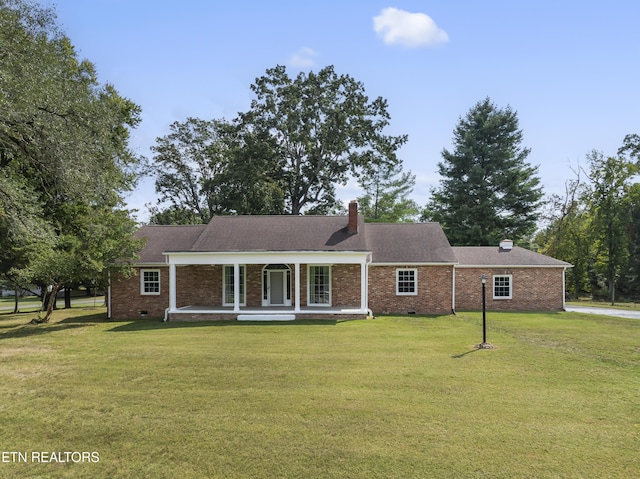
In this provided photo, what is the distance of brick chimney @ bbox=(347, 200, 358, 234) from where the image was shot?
21.4 m

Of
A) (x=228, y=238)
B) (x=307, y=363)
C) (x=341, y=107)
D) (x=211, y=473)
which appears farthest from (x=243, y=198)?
(x=211, y=473)

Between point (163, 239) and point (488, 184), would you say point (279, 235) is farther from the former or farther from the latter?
point (488, 184)

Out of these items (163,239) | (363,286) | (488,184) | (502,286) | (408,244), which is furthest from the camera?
(488,184)

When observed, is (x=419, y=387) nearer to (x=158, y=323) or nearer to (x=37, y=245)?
(x=158, y=323)

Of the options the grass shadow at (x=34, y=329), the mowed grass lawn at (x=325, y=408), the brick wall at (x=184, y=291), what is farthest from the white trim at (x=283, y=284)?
the grass shadow at (x=34, y=329)

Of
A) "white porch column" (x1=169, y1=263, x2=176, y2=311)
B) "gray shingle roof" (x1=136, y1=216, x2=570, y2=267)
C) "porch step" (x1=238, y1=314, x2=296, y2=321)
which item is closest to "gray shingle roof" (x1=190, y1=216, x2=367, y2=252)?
"gray shingle roof" (x1=136, y1=216, x2=570, y2=267)

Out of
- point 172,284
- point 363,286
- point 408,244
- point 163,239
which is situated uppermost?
point 163,239

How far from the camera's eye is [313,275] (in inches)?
842

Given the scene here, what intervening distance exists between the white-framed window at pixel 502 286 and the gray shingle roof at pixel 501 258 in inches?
30.2

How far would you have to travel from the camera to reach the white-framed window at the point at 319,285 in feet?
69.9

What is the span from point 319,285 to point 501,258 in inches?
402

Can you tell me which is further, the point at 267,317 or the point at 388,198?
the point at 388,198

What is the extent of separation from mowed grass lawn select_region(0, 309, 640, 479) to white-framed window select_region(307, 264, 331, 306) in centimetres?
763

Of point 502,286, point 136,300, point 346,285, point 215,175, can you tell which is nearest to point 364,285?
point 346,285
